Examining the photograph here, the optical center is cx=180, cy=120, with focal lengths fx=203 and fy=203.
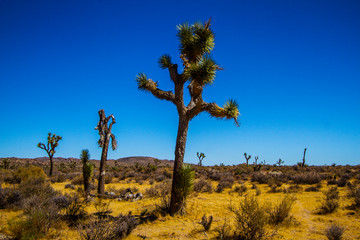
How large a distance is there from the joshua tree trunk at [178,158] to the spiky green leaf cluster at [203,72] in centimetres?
169

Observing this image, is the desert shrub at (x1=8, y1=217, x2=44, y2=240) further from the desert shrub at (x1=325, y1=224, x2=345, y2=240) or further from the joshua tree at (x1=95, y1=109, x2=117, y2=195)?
the desert shrub at (x1=325, y1=224, x2=345, y2=240)

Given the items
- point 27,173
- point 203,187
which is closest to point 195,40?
point 203,187

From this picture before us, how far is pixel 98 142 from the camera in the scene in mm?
11484

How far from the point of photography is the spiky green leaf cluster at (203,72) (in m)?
7.75

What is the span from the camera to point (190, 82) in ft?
27.6

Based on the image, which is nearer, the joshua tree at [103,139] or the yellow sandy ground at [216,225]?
the yellow sandy ground at [216,225]

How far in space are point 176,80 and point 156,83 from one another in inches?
39.1

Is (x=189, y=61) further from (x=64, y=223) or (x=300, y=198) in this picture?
(x=300, y=198)

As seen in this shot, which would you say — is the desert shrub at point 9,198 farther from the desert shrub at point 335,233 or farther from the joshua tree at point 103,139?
the desert shrub at point 335,233

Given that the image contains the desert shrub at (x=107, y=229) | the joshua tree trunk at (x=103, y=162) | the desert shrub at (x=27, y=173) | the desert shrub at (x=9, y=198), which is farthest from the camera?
the desert shrub at (x=27, y=173)

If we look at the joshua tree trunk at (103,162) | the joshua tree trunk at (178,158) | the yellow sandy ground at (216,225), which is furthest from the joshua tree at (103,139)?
the joshua tree trunk at (178,158)

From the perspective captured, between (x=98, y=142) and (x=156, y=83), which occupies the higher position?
(x=156, y=83)

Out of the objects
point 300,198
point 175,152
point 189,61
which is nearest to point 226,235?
point 175,152

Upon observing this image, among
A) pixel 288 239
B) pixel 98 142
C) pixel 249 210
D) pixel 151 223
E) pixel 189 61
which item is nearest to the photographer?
pixel 249 210
